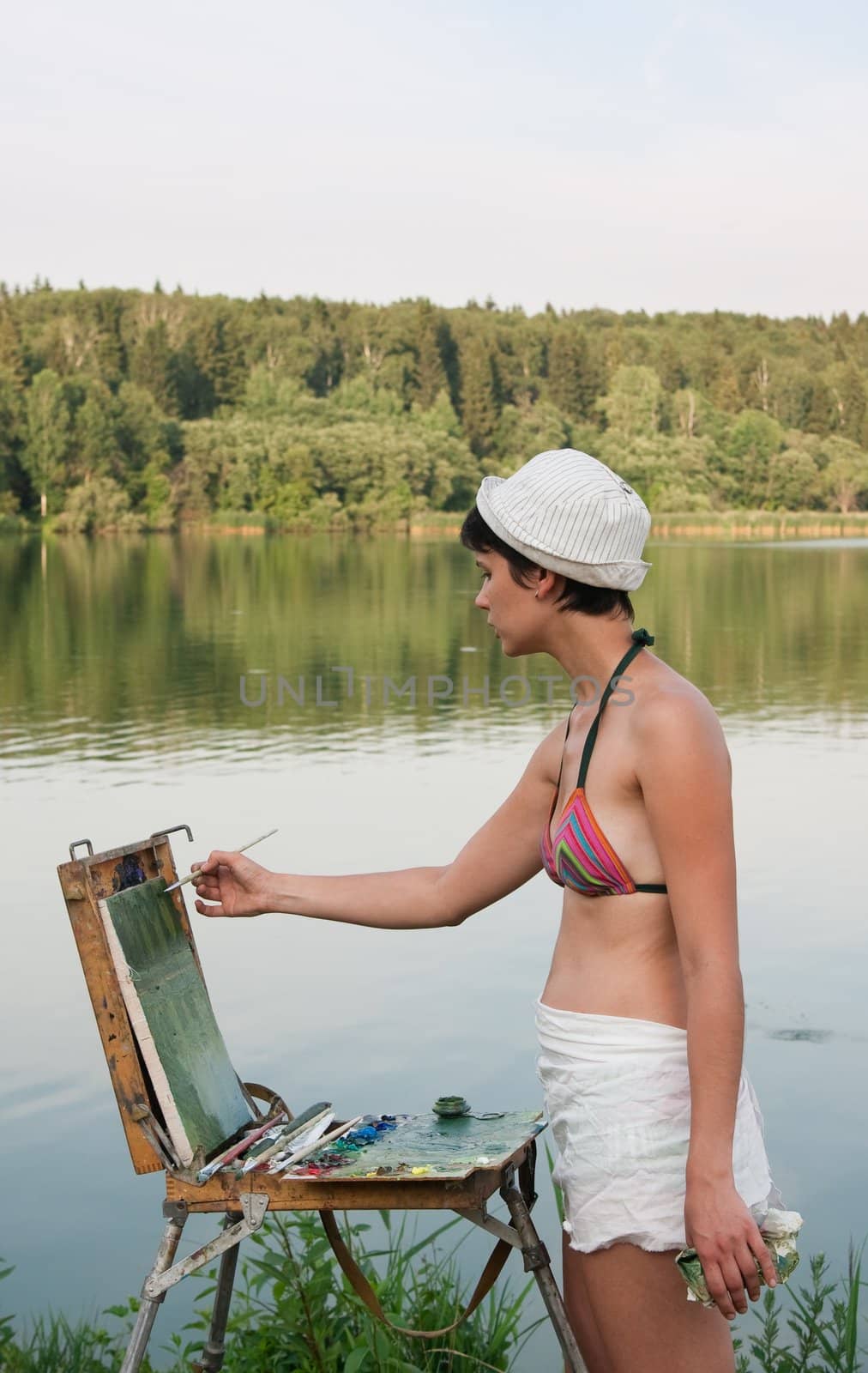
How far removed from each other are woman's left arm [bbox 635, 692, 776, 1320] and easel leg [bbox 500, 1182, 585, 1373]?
0.25 meters

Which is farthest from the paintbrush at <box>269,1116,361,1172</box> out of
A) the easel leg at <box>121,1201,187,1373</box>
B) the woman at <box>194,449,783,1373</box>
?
the woman at <box>194,449,783,1373</box>

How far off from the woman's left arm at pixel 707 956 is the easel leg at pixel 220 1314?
0.86 m

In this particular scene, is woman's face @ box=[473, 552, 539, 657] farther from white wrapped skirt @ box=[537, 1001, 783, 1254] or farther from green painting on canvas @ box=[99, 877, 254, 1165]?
green painting on canvas @ box=[99, 877, 254, 1165]

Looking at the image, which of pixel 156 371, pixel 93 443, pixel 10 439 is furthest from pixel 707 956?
pixel 156 371

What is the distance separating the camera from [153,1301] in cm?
218

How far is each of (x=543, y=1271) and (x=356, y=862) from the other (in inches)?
290

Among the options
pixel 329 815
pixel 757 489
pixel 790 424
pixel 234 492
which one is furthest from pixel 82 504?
pixel 329 815

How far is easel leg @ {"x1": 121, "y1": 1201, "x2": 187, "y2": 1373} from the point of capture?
2.16 meters

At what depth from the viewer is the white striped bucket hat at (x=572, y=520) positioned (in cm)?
220

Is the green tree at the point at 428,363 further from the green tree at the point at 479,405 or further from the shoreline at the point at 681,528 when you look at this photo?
the shoreline at the point at 681,528

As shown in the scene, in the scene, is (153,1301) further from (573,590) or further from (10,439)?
(10,439)

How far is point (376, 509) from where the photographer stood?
87.0 metres

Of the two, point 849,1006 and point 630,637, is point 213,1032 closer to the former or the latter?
point 630,637

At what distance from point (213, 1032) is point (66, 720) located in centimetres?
1393
